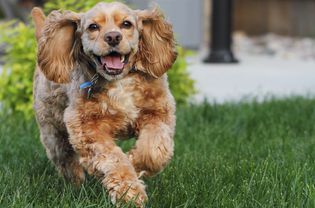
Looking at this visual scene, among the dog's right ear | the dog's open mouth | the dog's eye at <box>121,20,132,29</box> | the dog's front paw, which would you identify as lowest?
the dog's front paw

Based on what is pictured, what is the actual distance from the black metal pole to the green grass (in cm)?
422

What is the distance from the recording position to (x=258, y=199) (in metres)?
3.65

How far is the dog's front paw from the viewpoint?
3.46m

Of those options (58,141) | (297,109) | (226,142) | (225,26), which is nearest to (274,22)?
(225,26)

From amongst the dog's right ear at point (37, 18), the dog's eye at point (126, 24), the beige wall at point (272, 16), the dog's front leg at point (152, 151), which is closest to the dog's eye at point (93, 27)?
the dog's eye at point (126, 24)

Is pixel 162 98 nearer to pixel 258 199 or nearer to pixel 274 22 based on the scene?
pixel 258 199

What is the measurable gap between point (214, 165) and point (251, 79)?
5.17 meters

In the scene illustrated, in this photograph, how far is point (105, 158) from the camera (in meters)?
3.64

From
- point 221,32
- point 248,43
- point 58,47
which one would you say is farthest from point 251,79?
point 58,47

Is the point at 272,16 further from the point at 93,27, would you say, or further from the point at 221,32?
the point at 93,27

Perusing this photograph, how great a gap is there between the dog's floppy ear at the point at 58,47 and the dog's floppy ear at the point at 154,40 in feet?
1.06

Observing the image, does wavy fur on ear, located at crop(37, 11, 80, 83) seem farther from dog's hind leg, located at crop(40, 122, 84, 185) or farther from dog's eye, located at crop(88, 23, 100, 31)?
dog's hind leg, located at crop(40, 122, 84, 185)

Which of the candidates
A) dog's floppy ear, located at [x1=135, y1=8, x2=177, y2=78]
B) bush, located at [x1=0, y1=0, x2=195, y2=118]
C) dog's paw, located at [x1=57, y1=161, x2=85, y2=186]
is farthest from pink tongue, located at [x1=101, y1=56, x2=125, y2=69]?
bush, located at [x1=0, y1=0, x2=195, y2=118]

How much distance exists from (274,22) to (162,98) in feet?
38.9
